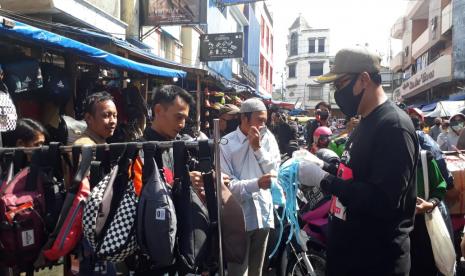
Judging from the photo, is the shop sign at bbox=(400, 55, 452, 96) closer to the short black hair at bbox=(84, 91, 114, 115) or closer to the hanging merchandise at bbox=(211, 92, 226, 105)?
the hanging merchandise at bbox=(211, 92, 226, 105)

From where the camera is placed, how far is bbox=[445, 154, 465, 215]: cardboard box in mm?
3914

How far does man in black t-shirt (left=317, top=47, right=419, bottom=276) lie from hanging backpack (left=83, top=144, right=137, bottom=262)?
1.11 meters

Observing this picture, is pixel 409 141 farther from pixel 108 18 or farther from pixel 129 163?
pixel 108 18

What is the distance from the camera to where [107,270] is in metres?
1.98

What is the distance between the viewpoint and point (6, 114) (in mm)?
4125

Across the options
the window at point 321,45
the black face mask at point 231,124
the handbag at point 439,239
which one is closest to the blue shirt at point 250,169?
the handbag at point 439,239

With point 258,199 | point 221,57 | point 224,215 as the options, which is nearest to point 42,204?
point 224,215

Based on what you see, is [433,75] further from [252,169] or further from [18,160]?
[18,160]

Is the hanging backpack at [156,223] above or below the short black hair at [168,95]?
below

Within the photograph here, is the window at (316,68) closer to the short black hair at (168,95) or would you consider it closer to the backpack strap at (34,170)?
the short black hair at (168,95)

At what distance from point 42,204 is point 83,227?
27 centimetres

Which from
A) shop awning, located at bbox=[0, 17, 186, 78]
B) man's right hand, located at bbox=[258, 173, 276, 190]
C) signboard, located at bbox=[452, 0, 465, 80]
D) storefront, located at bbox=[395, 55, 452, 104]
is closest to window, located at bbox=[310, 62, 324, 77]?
storefront, located at bbox=[395, 55, 452, 104]

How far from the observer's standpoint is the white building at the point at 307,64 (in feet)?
193

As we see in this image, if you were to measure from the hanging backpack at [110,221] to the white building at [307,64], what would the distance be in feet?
188
